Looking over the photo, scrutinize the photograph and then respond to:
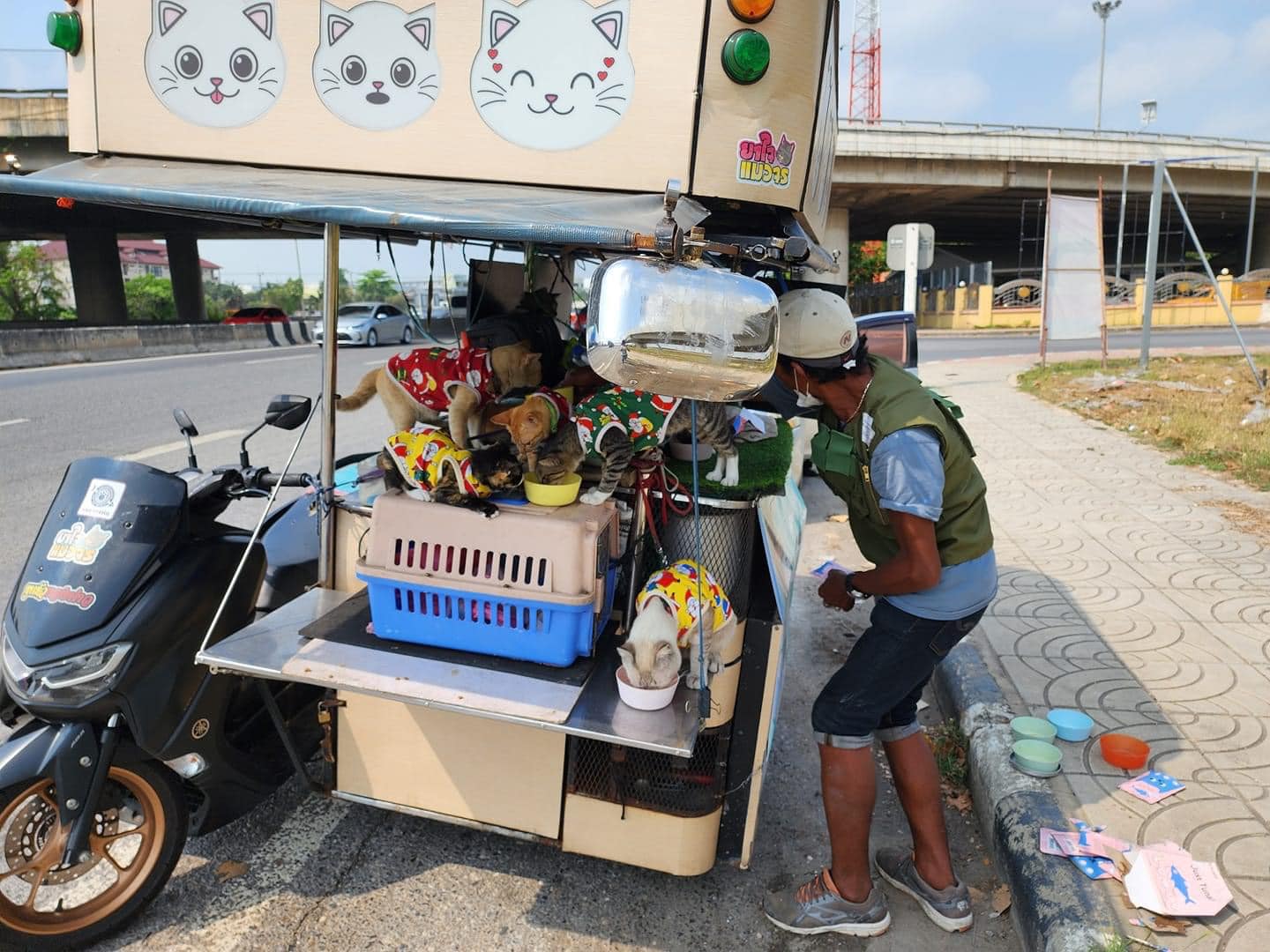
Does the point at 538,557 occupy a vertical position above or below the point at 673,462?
below

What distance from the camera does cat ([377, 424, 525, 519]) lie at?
89.5 inches

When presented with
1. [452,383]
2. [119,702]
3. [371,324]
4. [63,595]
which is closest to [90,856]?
[119,702]

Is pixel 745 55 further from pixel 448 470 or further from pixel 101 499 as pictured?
pixel 101 499

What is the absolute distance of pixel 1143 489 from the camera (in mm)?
6992

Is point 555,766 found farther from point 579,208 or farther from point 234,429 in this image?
point 234,429

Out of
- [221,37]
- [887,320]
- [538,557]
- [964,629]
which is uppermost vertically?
[221,37]

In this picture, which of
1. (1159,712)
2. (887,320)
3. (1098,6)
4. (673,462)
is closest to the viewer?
(673,462)

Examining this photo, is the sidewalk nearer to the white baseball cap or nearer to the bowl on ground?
the bowl on ground

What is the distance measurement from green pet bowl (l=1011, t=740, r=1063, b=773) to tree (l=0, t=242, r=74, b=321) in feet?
126

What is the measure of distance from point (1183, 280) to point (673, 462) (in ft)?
133

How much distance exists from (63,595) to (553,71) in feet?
6.14

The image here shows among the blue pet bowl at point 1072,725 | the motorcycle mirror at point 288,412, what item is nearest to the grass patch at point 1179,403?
the blue pet bowl at point 1072,725

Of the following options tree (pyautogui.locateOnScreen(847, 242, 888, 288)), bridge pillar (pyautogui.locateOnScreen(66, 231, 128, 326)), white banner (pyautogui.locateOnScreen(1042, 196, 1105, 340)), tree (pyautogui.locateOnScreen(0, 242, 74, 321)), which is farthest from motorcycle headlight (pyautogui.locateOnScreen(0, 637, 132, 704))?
Result: tree (pyautogui.locateOnScreen(847, 242, 888, 288))

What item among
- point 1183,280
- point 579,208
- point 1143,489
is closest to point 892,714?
point 579,208
